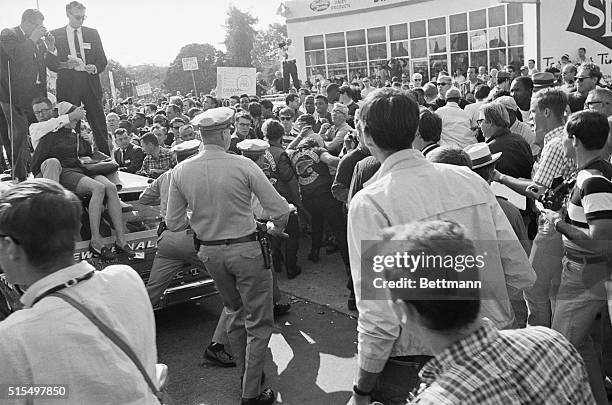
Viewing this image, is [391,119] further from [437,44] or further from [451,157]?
[437,44]

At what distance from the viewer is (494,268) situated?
7.29 feet

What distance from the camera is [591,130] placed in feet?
10.6

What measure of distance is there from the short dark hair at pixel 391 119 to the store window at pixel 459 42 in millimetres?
25004

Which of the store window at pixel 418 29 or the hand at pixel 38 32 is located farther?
the store window at pixel 418 29

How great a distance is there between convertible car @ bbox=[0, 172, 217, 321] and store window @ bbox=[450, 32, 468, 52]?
22.5 meters

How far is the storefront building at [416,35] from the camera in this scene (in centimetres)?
2297

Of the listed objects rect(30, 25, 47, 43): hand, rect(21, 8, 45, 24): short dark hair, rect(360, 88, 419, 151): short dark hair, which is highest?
rect(21, 8, 45, 24): short dark hair

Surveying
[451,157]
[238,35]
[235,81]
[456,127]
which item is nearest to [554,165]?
[451,157]

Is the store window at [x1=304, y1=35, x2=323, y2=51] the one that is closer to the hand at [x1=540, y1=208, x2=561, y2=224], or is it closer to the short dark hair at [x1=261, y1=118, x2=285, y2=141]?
the short dark hair at [x1=261, y1=118, x2=285, y2=141]

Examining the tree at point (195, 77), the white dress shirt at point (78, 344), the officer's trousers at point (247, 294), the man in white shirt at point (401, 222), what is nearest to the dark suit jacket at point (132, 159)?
the officer's trousers at point (247, 294)

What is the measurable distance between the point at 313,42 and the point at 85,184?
2715 cm

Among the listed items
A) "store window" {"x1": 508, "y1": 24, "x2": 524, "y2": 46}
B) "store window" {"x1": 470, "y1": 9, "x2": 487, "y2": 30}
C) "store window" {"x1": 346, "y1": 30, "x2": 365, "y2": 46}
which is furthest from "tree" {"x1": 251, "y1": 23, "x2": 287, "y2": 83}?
"store window" {"x1": 508, "y1": 24, "x2": 524, "y2": 46}

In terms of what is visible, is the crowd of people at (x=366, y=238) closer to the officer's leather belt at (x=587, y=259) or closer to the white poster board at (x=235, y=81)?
the officer's leather belt at (x=587, y=259)

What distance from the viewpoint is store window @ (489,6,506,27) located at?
23.6 metres
